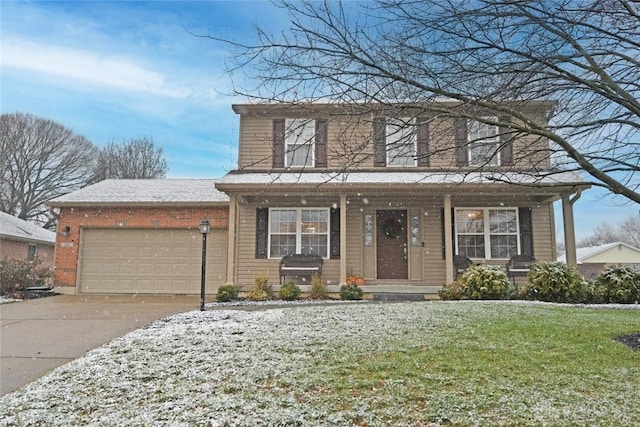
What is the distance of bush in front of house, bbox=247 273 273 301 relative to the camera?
10150mm

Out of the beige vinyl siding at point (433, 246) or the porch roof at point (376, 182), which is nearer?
the porch roof at point (376, 182)

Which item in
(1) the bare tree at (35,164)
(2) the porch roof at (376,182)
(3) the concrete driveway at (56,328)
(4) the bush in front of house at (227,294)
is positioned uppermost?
Answer: (1) the bare tree at (35,164)

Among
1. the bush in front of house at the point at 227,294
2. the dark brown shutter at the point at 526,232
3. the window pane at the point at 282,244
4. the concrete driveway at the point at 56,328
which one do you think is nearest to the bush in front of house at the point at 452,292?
the dark brown shutter at the point at 526,232

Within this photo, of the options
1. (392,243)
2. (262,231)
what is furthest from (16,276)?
(392,243)

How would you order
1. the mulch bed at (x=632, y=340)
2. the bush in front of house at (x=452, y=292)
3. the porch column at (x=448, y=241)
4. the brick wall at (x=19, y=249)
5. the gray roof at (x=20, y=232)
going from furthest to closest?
the gray roof at (x=20, y=232), the brick wall at (x=19, y=249), the porch column at (x=448, y=241), the bush in front of house at (x=452, y=292), the mulch bed at (x=632, y=340)

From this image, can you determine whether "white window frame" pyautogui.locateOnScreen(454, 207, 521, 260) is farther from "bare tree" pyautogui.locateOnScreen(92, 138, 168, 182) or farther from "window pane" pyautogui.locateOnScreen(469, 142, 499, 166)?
"bare tree" pyautogui.locateOnScreen(92, 138, 168, 182)

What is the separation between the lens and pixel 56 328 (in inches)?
267

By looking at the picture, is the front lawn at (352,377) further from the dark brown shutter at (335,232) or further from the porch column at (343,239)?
the dark brown shutter at (335,232)

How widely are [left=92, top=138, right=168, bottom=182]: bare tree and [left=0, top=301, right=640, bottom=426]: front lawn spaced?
25.8 metres

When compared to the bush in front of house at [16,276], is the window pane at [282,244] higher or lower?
higher

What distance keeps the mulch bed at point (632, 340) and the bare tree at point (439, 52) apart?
1737 millimetres

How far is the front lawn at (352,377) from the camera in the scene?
3100 millimetres

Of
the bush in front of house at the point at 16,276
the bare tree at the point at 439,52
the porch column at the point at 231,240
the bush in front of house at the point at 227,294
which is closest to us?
the bare tree at the point at 439,52

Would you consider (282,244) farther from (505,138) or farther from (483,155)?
(483,155)
